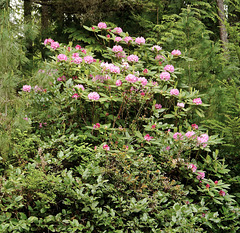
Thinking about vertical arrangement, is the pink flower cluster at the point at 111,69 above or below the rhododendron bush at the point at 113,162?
above

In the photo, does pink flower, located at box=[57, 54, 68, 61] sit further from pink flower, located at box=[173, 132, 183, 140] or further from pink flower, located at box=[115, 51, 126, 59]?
pink flower, located at box=[173, 132, 183, 140]

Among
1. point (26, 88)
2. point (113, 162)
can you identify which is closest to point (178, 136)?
point (113, 162)

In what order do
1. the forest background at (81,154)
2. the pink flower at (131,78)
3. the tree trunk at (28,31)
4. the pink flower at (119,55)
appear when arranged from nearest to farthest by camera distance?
the forest background at (81,154)
the pink flower at (131,78)
the pink flower at (119,55)
the tree trunk at (28,31)

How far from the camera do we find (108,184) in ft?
8.48

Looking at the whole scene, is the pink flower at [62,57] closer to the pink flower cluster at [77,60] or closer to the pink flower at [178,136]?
the pink flower cluster at [77,60]

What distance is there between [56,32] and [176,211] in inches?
214

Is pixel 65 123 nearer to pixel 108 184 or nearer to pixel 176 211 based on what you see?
pixel 108 184

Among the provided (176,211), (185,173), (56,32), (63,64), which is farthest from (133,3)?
(176,211)

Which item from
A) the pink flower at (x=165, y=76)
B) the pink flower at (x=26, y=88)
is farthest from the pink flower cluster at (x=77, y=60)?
the pink flower at (x=165, y=76)

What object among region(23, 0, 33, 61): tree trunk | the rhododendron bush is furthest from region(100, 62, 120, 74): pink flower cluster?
region(23, 0, 33, 61): tree trunk

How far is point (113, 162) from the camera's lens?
2.72 m

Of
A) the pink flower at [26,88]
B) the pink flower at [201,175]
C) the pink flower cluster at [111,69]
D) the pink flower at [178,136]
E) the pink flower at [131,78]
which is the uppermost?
the pink flower cluster at [111,69]

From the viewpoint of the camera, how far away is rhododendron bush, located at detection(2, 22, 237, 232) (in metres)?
2.41

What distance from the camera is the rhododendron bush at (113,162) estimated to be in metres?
2.41
